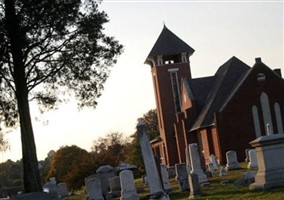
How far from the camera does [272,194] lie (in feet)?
48.4

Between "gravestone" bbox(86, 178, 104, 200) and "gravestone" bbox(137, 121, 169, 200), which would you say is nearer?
"gravestone" bbox(137, 121, 169, 200)

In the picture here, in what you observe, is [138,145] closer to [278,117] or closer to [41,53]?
[278,117]

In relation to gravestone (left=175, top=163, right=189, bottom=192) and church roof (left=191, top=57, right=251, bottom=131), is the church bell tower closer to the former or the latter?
church roof (left=191, top=57, right=251, bottom=131)

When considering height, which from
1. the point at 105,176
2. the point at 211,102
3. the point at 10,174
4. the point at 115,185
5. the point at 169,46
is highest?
the point at 169,46

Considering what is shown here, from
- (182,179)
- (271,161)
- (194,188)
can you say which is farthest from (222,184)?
(271,161)

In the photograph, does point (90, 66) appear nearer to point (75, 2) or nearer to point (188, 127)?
point (75, 2)

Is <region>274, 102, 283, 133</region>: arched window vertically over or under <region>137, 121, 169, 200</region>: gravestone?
over

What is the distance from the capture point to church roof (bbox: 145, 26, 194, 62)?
53.6 metres

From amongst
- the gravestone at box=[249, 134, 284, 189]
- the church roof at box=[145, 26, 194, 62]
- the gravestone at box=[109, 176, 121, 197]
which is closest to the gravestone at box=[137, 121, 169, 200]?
the gravestone at box=[249, 134, 284, 189]

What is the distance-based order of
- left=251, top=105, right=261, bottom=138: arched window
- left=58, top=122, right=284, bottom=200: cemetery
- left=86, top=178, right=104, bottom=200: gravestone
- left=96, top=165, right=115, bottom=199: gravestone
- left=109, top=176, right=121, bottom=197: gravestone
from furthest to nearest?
1. left=251, top=105, right=261, bottom=138: arched window
2. left=96, top=165, right=115, bottom=199: gravestone
3. left=109, top=176, right=121, bottom=197: gravestone
4. left=86, top=178, right=104, bottom=200: gravestone
5. left=58, top=122, right=284, bottom=200: cemetery

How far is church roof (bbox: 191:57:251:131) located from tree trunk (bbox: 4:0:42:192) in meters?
23.9

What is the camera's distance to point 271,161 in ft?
53.3

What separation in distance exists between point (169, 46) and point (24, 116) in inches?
1382

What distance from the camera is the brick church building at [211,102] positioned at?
41406 millimetres
